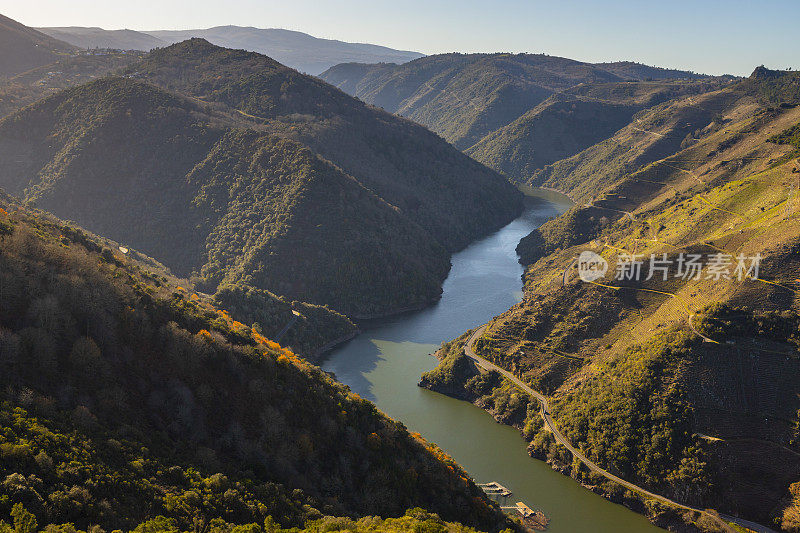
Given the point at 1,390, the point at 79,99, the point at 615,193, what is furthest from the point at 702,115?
the point at 1,390

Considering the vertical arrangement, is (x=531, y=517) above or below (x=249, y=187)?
below

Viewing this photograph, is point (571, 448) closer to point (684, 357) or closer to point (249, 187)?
point (684, 357)

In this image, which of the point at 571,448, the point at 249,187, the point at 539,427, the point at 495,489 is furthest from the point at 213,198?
the point at 571,448

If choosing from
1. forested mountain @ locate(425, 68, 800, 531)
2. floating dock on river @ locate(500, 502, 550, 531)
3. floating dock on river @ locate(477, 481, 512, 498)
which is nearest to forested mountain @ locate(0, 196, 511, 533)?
floating dock on river @ locate(500, 502, 550, 531)

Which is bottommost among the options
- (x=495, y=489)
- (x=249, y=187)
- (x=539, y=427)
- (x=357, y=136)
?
(x=495, y=489)

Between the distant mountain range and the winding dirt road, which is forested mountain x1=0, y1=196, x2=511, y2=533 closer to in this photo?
the winding dirt road

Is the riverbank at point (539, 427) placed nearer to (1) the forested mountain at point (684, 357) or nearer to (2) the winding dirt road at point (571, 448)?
(2) the winding dirt road at point (571, 448)

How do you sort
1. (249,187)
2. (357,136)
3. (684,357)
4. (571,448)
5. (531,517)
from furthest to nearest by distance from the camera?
(357,136) < (249,187) < (571,448) < (684,357) < (531,517)

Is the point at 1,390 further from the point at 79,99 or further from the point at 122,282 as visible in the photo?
the point at 79,99

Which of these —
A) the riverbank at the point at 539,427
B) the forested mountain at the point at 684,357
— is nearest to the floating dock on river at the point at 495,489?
the riverbank at the point at 539,427
